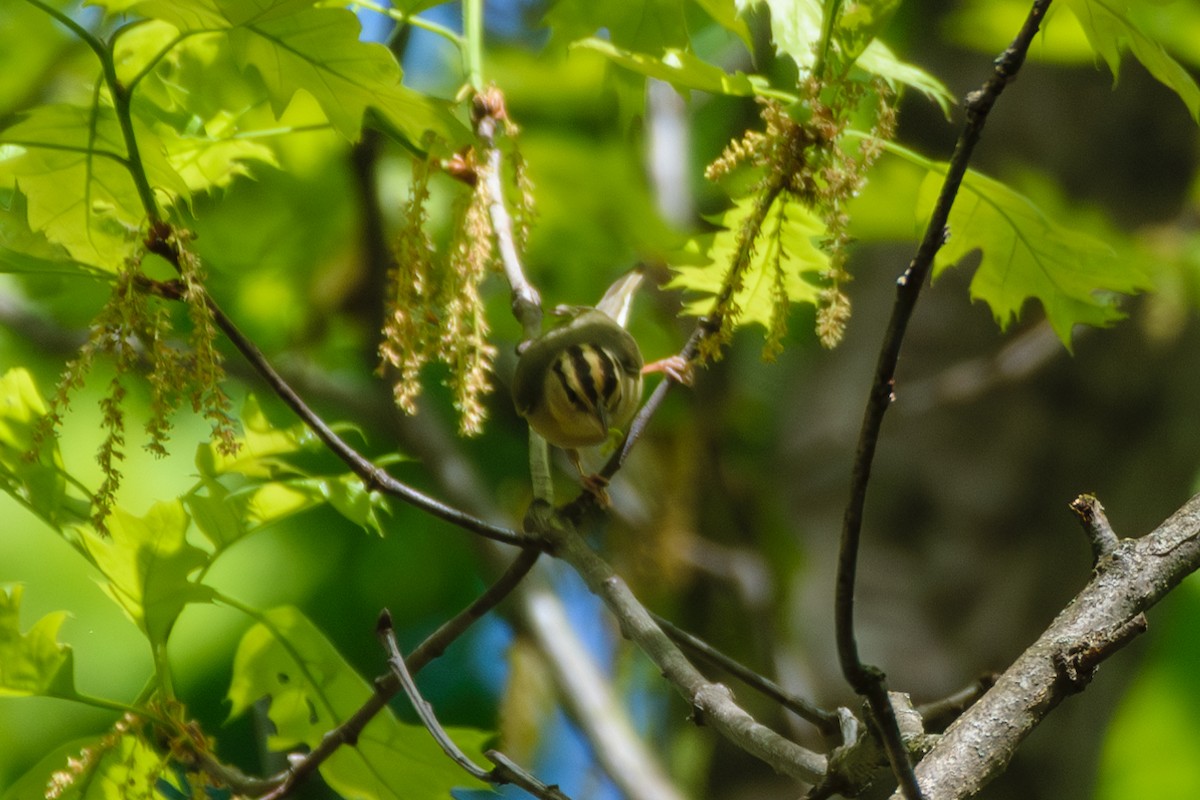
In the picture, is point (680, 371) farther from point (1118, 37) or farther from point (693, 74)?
point (1118, 37)

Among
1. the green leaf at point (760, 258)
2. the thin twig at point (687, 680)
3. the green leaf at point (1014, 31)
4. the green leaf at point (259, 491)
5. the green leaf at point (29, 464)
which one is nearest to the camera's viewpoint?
A: the thin twig at point (687, 680)

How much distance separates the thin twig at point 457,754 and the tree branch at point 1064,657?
0.38 metres

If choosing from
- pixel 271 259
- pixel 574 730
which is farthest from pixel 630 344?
pixel 271 259

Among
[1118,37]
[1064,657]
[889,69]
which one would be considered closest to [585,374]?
[889,69]

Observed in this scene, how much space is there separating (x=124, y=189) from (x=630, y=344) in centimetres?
117

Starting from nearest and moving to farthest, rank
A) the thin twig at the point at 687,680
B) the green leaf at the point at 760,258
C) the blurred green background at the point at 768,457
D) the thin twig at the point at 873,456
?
1. the thin twig at the point at 873,456
2. the thin twig at the point at 687,680
3. the green leaf at the point at 760,258
4. the blurred green background at the point at 768,457

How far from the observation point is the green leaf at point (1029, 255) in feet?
5.49

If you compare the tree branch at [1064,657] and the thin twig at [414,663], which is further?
the thin twig at [414,663]

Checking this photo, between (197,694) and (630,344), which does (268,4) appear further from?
(197,694)

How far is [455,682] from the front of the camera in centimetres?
422

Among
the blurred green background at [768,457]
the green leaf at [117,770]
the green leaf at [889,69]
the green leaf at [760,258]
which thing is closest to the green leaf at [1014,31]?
the blurred green background at [768,457]

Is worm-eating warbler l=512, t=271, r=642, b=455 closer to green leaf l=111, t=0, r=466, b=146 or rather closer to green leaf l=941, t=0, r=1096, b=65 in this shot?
green leaf l=111, t=0, r=466, b=146

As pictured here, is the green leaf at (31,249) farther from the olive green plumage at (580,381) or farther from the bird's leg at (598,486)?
the olive green plumage at (580,381)

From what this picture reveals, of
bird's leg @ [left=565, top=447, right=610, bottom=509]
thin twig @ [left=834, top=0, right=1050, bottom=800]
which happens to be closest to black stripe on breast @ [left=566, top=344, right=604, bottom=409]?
bird's leg @ [left=565, top=447, right=610, bottom=509]
